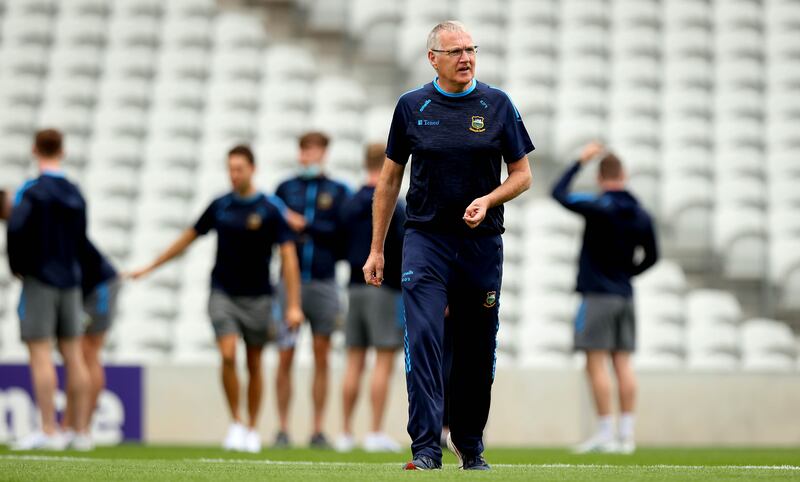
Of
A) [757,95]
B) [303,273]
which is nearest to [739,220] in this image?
[757,95]

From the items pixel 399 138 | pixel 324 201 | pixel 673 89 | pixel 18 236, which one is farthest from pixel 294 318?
pixel 673 89

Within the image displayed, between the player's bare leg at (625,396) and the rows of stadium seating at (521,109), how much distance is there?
2.69 metres

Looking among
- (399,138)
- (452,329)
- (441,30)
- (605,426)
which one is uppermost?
(441,30)

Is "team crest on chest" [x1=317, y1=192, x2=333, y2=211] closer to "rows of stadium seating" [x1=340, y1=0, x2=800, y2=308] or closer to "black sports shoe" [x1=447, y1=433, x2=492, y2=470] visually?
"black sports shoe" [x1=447, y1=433, x2=492, y2=470]

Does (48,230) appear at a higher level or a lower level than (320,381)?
higher

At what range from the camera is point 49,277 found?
27.5 ft

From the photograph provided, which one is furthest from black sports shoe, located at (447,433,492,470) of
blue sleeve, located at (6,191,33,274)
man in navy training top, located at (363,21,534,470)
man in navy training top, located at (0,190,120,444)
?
man in navy training top, located at (0,190,120,444)

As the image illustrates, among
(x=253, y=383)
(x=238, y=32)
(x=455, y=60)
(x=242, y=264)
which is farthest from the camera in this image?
(x=238, y=32)

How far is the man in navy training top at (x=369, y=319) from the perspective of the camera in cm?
905

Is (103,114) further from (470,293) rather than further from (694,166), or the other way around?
(470,293)

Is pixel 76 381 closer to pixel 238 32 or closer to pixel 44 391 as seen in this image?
pixel 44 391

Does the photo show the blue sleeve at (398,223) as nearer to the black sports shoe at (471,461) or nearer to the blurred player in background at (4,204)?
the blurred player in background at (4,204)

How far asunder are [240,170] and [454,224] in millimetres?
3704

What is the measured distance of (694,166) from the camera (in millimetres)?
13328
